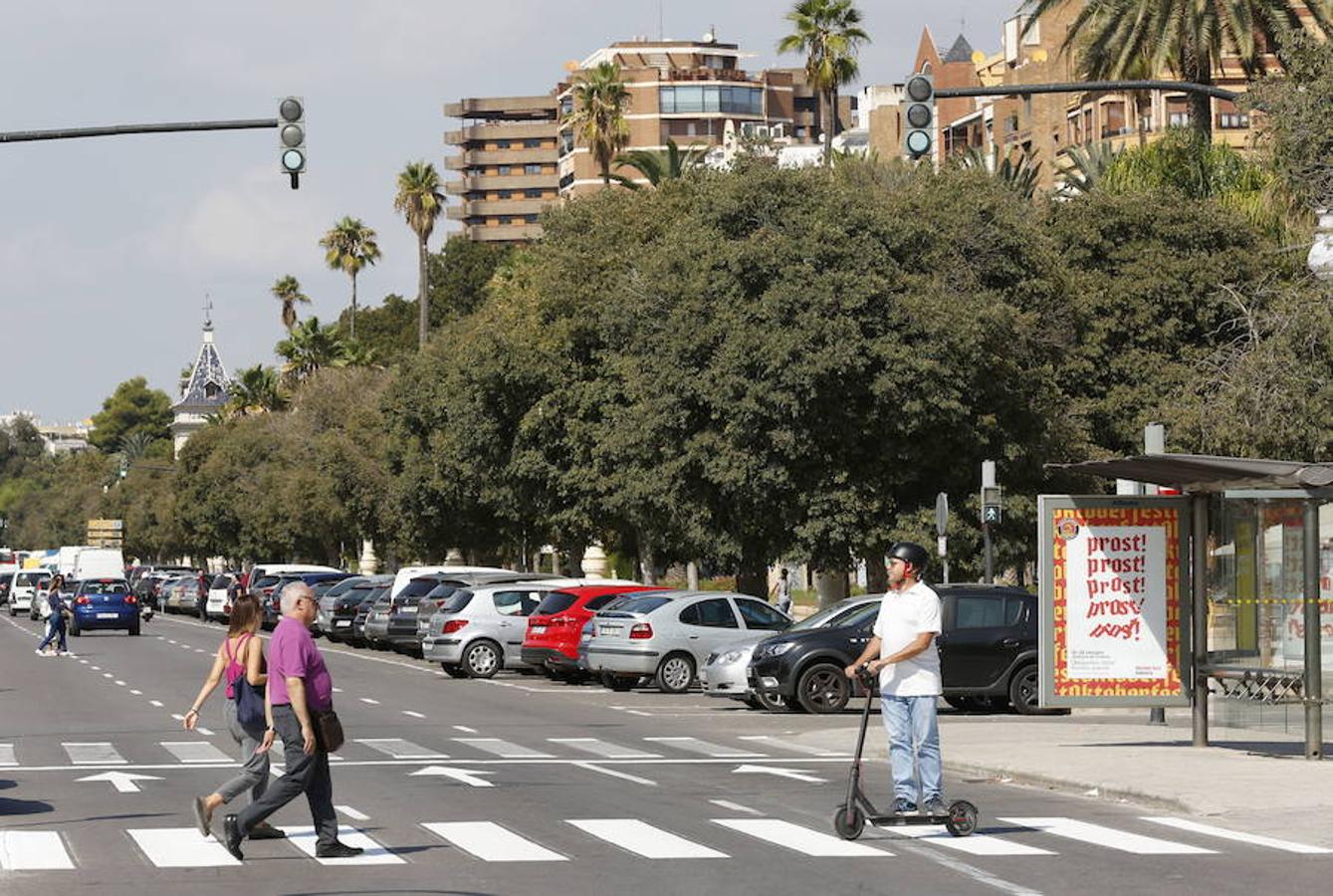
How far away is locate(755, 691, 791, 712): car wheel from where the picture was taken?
2858 centimetres

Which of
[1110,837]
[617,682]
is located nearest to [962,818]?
[1110,837]

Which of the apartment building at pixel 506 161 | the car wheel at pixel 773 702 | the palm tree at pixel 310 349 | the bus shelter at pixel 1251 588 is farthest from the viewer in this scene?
the apartment building at pixel 506 161

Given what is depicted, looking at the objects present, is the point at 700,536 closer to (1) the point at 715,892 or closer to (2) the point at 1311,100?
(2) the point at 1311,100

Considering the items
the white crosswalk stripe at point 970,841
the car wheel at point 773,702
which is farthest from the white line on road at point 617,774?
the car wheel at point 773,702

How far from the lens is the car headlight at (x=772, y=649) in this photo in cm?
2838

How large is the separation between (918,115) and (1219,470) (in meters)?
4.41

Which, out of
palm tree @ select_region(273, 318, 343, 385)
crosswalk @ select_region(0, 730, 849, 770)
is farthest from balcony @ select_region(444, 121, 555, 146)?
crosswalk @ select_region(0, 730, 849, 770)

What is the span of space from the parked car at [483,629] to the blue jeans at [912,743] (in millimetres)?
24491

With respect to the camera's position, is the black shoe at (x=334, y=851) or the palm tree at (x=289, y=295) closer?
the black shoe at (x=334, y=851)

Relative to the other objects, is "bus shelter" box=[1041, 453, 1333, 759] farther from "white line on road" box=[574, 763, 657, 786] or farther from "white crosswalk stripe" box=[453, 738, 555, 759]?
"white crosswalk stripe" box=[453, 738, 555, 759]

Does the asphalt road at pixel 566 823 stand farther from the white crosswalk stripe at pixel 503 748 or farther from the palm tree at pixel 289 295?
the palm tree at pixel 289 295

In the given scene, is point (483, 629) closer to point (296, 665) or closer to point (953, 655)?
point (953, 655)

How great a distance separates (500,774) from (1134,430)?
28.6m

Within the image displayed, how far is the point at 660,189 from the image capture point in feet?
173
